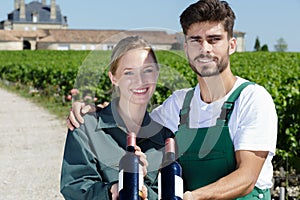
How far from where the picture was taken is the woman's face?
2.20m

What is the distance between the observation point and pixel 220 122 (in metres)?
2.41

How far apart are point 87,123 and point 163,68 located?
0.35m

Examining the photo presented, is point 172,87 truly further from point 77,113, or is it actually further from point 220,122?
point 77,113

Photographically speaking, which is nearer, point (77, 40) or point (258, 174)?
point (258, 174)

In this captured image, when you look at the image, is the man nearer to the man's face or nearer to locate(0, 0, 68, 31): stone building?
the man's face

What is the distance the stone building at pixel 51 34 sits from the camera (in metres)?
2.25

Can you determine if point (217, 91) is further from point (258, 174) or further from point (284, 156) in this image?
point (284, 156)

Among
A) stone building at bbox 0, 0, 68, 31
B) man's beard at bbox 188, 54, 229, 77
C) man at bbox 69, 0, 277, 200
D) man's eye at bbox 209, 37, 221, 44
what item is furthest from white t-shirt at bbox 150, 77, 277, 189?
stone building at bbox 0, 0, 68, 31

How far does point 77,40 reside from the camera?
77750 mm

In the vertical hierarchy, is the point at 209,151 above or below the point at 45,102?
above

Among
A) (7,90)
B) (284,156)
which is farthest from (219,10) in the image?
(7,90)

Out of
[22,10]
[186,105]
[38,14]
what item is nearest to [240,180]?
[186,105]

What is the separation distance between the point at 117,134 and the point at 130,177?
0.31m

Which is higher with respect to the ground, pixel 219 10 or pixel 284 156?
pixel 219 10
